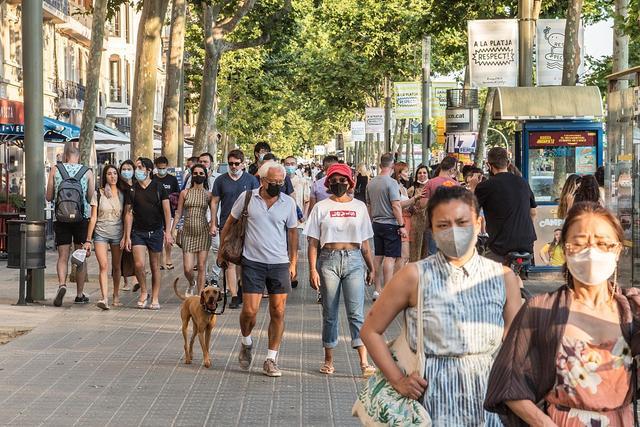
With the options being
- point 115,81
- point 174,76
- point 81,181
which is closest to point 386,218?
point 81,181

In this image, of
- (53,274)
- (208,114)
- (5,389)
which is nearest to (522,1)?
(53,274)

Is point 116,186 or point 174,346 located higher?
point 116,186

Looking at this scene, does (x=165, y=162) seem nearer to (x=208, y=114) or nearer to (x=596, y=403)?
(x=596, y=403)

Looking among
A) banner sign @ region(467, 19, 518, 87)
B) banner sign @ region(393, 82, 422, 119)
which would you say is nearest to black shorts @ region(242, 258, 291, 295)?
banner sign @ region(467, 19, 518, 87)

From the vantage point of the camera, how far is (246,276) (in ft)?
35.7

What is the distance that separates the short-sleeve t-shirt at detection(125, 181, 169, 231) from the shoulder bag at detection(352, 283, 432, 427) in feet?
36.8

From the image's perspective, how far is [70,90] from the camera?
5166cm

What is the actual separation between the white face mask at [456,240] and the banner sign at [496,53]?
19.5 meters

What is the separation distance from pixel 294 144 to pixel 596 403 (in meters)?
110

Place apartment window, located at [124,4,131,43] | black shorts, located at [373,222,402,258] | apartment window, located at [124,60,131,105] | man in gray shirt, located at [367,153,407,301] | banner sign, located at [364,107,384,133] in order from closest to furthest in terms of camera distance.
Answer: man in gray shirt, located at [367,153,407,301], black shorts, located at [373,222,402,258], banner sign, located at [364,107,384,133], apartment window, located at [124,4,131,43], apartment window, located at [124,60,131,105]

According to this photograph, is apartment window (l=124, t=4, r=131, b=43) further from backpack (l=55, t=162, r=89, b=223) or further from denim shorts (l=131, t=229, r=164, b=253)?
denim shorts (l=131, t=229, r=164, b=253)

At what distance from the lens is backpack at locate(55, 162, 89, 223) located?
16234 mm

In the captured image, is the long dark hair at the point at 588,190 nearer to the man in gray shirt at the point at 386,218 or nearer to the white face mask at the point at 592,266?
the man in gray shirt at the point at 386,218

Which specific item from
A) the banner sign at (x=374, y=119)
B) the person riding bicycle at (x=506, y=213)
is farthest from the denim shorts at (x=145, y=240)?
the banner sign at (x=374, y=119)
